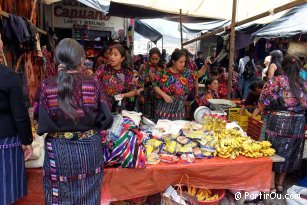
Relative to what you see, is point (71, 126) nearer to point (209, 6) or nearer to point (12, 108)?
point (12, 108)

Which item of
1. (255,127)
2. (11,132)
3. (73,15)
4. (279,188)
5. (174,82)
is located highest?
(73,15)

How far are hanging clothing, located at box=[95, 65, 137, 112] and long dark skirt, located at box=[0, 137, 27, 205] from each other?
5.19ft

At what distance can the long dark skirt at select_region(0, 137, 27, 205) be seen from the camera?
6.08 ft

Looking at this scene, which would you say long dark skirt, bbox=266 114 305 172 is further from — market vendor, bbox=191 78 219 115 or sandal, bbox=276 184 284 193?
market vendor, bbox=191 78 219 115

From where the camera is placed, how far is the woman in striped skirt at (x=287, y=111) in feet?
10.1

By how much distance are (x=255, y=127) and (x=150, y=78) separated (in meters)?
1.76

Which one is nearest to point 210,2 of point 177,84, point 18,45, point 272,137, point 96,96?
point 177,84

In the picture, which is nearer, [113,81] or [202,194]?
[202,194]

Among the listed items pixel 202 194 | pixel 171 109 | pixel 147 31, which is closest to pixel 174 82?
pixel 171 109

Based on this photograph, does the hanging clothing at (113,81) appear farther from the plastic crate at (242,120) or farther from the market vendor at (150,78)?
the plastic crate at (242,120)

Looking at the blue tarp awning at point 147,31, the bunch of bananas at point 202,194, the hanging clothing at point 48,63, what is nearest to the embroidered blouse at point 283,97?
the bunch of bananas at point 202,194

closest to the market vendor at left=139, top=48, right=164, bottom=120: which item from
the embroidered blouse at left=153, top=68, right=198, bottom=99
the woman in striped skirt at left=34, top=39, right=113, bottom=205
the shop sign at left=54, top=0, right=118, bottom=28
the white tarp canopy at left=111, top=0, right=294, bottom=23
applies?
the embroidered blouse at left=153, top=68, right=198, bottom=99

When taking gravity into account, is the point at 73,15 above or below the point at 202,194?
above

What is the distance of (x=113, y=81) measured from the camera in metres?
3.48
